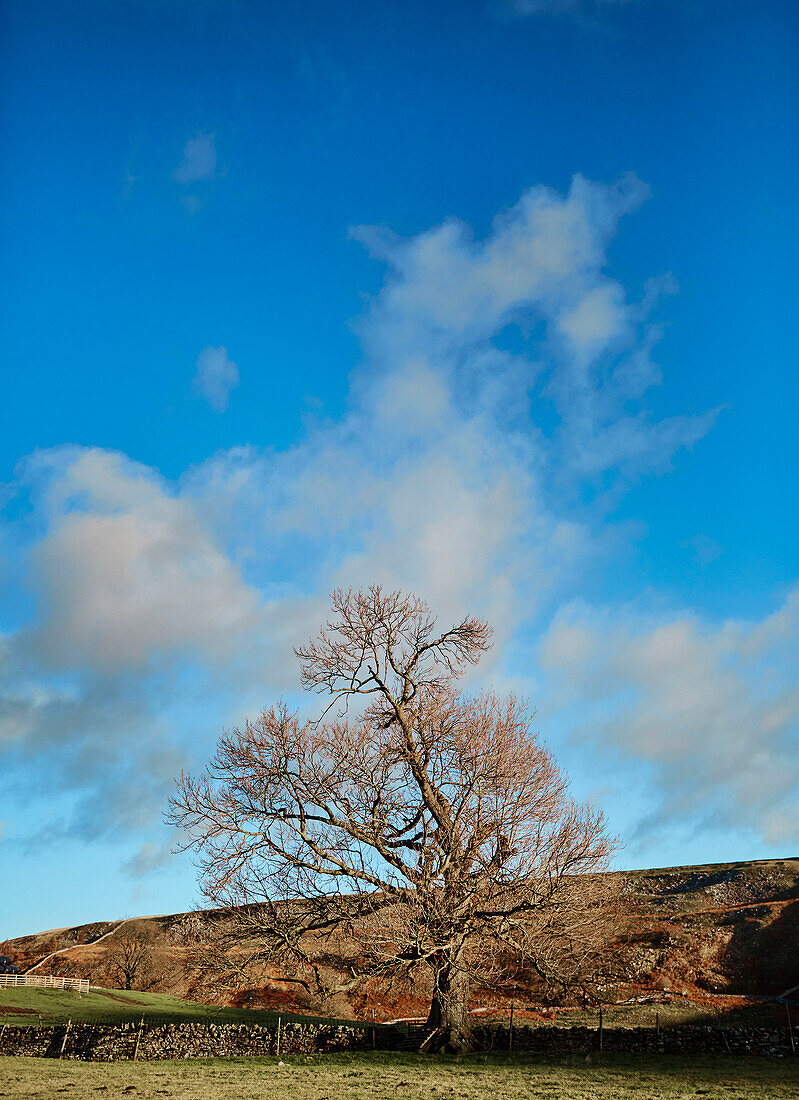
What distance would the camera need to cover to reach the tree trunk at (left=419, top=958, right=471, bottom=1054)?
19.4 m

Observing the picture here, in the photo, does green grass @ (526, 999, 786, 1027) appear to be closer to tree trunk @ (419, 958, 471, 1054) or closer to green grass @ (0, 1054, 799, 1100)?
green grass @ (0, 1054, 799, 1100)

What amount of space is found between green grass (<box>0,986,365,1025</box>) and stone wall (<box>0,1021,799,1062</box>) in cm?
363

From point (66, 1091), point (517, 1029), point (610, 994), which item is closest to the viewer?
point (66, 1091)

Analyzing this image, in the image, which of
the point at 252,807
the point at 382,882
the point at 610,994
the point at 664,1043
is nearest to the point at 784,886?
the point at 610,994

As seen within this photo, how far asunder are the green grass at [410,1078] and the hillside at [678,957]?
4.56m

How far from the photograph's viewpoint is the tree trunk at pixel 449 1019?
19.4m

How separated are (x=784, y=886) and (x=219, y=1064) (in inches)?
1801

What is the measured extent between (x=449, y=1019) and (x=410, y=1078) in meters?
4.92

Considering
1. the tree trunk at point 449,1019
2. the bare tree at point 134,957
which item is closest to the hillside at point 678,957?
the bare tree at point 134,957

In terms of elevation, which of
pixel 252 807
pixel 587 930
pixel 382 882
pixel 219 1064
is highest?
pixel 252 807

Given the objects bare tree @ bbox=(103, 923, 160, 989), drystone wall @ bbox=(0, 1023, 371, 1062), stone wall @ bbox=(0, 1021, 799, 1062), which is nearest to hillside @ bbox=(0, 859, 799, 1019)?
bare tree @ bbox=(103, 923, 160, 989)

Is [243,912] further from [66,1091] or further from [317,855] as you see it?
[66,1091]

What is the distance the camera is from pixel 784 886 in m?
50.5

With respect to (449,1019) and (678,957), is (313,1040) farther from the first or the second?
(678,957)
